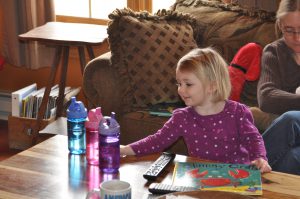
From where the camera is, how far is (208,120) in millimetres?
1940

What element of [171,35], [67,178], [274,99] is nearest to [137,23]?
[171,35]

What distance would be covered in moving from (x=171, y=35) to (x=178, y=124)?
943 millimetres

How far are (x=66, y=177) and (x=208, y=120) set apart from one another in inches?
21.5

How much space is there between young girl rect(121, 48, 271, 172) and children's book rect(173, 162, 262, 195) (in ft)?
0.58

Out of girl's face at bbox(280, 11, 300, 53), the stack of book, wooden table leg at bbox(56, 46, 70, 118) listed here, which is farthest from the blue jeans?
the stack of book

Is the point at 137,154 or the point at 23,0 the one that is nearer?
the point at 137,154

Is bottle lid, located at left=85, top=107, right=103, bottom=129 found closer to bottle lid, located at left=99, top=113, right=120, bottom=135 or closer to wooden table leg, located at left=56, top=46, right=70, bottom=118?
bottle lid, located at left=99, top=113, right=120, bottom=135

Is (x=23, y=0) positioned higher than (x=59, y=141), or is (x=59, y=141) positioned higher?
(x=23, y=0)

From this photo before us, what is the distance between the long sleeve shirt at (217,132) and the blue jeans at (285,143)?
0.86 ft

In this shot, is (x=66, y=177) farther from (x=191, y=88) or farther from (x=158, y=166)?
(x=191, y=88)

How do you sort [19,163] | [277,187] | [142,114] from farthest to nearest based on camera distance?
[142,114], [19,163], [277,187]

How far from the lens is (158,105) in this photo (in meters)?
2.73

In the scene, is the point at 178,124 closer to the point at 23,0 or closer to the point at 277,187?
the point at 277,187

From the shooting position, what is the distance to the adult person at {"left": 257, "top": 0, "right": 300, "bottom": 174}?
2.16 meters
